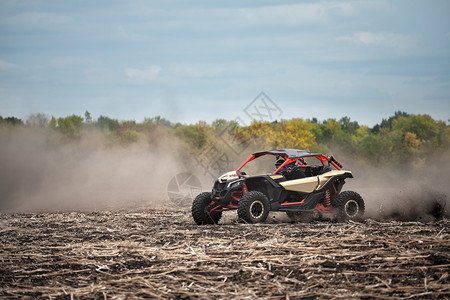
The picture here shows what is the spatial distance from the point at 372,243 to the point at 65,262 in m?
5.66

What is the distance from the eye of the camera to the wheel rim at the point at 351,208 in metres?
14.7

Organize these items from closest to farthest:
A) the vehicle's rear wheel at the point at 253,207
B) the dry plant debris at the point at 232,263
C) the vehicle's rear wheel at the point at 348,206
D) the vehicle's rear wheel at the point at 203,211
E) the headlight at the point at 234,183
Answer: the dry plant debris at the point at 232,263
the vehicle's rear wheel at the point at 253,207
the headlight at the point at 234,183
the vehicle's rear wheel at the point at 203,211
the vehicle's rear wheel at the point at 348,206

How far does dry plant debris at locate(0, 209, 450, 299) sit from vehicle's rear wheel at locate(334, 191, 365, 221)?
1.80 metres

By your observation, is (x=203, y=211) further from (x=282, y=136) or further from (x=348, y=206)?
(x=282, y=136)

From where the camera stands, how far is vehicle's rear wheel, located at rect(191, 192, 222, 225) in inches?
558

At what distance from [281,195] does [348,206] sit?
2.06m

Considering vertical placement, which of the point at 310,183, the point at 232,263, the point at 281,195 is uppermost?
the point at 310,183

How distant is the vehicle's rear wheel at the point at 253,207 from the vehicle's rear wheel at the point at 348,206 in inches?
89.3

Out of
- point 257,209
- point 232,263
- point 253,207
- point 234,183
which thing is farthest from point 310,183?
point 232,263

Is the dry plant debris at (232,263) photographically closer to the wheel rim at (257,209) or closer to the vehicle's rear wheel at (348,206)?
the wheel rim at (257,209)

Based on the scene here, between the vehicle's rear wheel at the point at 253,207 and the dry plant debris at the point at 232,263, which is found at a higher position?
the vehicle's rear wheel at the point at 253,207

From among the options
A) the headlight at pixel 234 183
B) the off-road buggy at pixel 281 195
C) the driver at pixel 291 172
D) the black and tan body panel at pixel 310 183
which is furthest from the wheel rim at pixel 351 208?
the headlight at pixel 234 183

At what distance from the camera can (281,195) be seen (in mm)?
14211

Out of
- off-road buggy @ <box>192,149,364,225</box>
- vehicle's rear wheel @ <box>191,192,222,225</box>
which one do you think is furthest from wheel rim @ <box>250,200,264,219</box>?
vehicle's rear wheel @ <box>191,192,222,225</box>
